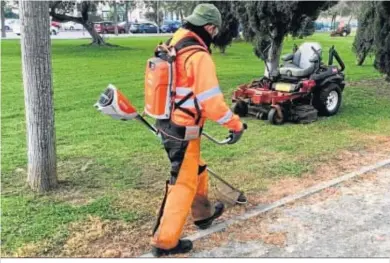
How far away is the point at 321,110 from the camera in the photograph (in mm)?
8328

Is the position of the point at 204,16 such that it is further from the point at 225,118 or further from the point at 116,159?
the point at 116,159

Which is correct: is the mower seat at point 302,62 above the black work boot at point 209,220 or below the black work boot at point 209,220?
above

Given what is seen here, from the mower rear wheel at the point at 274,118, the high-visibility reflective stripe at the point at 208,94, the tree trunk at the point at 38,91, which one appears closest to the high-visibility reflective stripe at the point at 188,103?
the high-visibility reflective stripe at the point at 208,94

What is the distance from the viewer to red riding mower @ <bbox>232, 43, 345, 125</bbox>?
26.1 feet

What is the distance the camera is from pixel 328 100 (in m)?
8.37

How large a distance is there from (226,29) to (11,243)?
15019 mm

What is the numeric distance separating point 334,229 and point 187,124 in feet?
5.00

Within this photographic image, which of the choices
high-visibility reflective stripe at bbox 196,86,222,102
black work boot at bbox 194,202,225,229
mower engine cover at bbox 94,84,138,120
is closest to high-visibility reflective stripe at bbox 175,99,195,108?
high-visibility reflective stripe at bbox 196,86,222,102

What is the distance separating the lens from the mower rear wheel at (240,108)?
8.39m

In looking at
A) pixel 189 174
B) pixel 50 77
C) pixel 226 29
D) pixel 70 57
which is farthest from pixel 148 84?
pixel 70 57

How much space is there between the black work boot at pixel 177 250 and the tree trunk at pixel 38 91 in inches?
66.5

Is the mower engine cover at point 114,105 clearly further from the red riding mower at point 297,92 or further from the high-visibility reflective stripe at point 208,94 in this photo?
the red riding mower at point 297,92

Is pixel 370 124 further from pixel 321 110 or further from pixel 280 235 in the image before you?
pixel 280 235

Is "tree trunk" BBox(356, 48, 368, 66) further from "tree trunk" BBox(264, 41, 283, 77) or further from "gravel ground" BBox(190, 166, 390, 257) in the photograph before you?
"gravel ground" BBox(190, 166, 390, 257)
